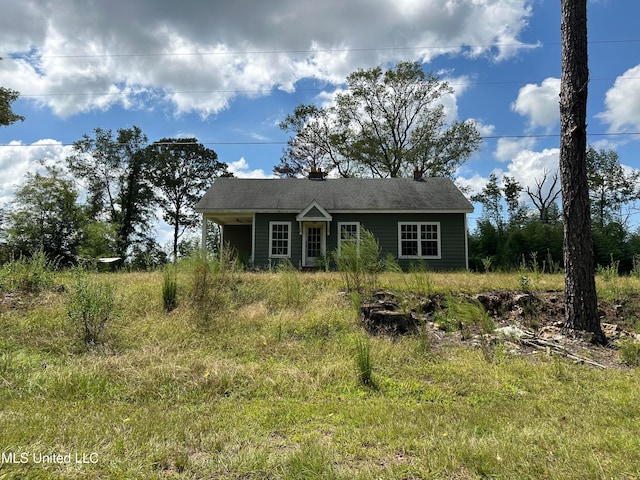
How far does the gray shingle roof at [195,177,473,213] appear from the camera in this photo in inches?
632

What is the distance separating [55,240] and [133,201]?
10213 mm

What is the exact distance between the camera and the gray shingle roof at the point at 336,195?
1606 cm

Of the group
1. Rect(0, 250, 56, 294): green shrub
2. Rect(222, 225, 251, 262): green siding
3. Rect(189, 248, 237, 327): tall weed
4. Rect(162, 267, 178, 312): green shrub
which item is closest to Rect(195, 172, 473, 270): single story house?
Rect(222, 225, 251, 262): green siding

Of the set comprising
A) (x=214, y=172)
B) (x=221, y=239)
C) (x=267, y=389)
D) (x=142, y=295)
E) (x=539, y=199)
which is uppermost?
(x=214, y=172)

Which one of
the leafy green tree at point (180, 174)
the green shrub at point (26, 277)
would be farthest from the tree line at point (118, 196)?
the green shrub at point (26, 277)

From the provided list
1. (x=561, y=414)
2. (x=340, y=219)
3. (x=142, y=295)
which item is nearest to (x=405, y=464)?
(x=561, y=414)

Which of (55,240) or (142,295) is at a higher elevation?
(55,240)

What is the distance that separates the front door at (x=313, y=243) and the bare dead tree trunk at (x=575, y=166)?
10196 millimetres

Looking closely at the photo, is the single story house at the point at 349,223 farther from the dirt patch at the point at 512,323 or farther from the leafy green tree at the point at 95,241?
the leafy green tree at the point at 95,241

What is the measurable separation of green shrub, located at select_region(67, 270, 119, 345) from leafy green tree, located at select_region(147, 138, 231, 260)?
28.1 meters

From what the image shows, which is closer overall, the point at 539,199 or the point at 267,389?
the point at 267,389

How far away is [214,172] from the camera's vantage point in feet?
114

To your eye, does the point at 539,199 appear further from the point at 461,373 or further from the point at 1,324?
the point at 1,324

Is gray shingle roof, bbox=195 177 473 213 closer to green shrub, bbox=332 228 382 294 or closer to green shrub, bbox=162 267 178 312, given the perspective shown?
green shrub, bbox=332 228 382 294
